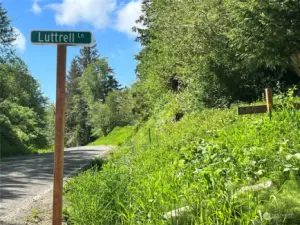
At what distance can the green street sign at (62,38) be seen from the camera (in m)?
4.03

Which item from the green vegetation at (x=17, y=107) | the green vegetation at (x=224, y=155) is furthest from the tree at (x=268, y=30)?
the green vegetation at (x=17, y=107)

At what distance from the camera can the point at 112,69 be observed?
78.9m

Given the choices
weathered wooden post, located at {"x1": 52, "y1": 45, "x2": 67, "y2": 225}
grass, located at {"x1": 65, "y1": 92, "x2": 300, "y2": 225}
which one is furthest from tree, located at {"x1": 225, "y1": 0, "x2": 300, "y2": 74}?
weathered wooden post, located at {"x1": 52, "y1": 45, "x2": 67, "y2": 225}

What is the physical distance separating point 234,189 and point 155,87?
70.0ft

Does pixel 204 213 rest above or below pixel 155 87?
below

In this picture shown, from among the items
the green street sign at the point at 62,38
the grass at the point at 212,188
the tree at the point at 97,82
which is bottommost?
the grass at the point at 212,188

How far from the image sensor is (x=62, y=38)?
4035 millimetres

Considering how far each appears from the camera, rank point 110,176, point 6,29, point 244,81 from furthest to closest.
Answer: point 6,29
point 244,81
point 110,176

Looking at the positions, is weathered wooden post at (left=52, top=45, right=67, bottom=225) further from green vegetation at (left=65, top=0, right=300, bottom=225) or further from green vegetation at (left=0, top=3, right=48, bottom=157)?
green vegetation at (left=0, top=3, right=48, bottom=157)

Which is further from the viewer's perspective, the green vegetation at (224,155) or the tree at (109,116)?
the tree at (109,116)

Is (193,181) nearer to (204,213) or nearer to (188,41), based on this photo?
(204,213)

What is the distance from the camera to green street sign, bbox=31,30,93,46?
403cm

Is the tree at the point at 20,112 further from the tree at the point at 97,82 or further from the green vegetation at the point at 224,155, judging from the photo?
the tree at the point at 97,82

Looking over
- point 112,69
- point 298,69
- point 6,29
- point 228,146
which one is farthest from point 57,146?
point 112,69
